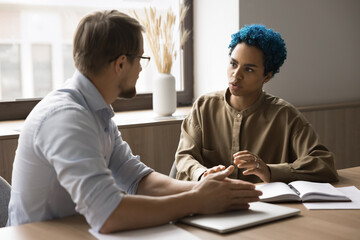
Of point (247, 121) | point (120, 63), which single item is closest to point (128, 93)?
point (120, 63)

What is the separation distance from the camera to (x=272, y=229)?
4.34 ft

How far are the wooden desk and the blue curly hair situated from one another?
1012 mm

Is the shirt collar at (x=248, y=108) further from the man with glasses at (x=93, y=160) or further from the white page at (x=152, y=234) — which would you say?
the white page at (x=152, y=234)

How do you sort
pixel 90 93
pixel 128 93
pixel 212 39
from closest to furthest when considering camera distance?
pixel 90 93 < pixel 128 93 < pixel 212 39

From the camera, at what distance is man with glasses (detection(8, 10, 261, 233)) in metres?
1.28

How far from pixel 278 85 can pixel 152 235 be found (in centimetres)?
232

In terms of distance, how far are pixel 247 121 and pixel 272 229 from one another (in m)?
0.99

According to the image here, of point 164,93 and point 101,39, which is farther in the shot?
point 164,93

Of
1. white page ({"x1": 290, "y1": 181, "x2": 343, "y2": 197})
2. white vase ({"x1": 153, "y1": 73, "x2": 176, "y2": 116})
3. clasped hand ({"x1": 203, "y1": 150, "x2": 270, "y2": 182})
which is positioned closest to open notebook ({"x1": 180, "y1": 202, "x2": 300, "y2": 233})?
white page ({"x1": 290, "y1": 181, "x2": 343, "y2": 197})

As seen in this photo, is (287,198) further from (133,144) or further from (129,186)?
(133,144)

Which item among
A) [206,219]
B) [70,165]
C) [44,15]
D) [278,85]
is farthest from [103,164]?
[278,85]

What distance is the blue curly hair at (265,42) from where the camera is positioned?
7.47ft

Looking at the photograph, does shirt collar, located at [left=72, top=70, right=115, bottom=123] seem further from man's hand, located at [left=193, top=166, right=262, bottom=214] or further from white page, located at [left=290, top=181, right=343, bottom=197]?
white page, located at [left=290, top=181, right=343, bottom=197]

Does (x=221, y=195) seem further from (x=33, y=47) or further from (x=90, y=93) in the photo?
(x=33, y=47)
